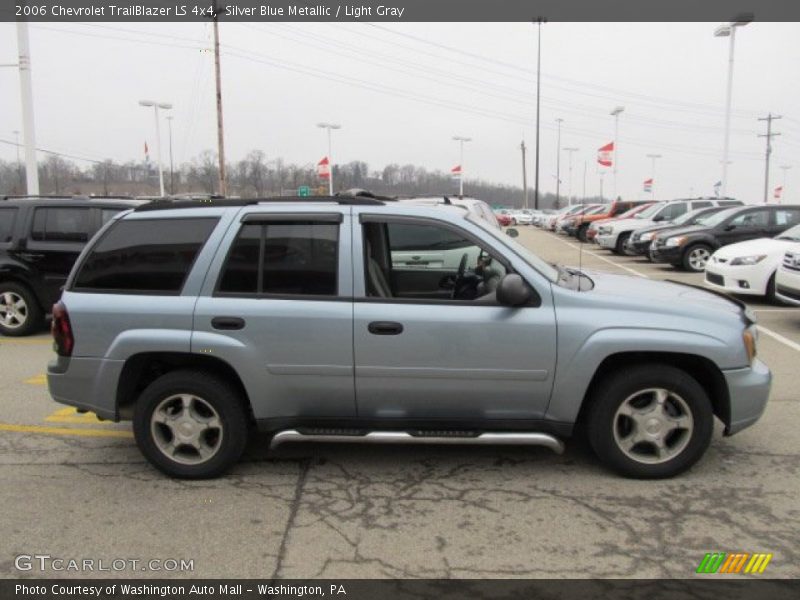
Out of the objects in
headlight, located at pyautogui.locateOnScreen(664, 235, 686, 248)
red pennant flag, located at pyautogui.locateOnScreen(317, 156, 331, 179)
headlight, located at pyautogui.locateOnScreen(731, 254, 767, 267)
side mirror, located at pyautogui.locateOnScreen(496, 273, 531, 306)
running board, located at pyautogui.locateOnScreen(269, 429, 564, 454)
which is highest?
red pennant flag, located at pyautogui.locateOnScreen(317, 156, 331, 179)

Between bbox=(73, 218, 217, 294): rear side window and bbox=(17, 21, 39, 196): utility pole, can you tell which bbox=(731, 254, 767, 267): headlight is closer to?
bbox=(73, 218, 217, 294): rear side window

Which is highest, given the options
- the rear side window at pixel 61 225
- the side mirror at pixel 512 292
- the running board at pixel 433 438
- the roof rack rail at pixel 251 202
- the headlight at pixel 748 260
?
the roof rack rail at pixel 251 202

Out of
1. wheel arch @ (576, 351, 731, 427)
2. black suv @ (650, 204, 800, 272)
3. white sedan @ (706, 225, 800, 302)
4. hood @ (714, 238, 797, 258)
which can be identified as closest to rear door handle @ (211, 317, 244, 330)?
wheel arch @ (576, 351, 731, 427)

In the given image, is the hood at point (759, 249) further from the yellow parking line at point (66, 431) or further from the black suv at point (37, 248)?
the black suv at point (37, 248)

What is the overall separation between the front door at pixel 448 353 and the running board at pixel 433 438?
0.11 meters

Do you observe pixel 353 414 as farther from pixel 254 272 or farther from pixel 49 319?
pixel 49 319

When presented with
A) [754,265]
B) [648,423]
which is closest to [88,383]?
[648,423]

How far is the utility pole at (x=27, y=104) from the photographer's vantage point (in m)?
15.7

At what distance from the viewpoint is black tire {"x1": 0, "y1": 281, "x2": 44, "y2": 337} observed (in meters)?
8.70

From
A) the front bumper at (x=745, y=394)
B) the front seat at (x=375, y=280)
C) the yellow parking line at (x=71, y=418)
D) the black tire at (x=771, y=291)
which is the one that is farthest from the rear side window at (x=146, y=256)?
the black tire at (x=771, y=291)

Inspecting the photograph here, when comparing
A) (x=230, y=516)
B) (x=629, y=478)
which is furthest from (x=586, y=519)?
(x=230, y=516)

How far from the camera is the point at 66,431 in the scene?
199 inches

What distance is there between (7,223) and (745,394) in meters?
9.03

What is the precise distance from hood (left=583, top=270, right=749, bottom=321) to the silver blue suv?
2 cm
